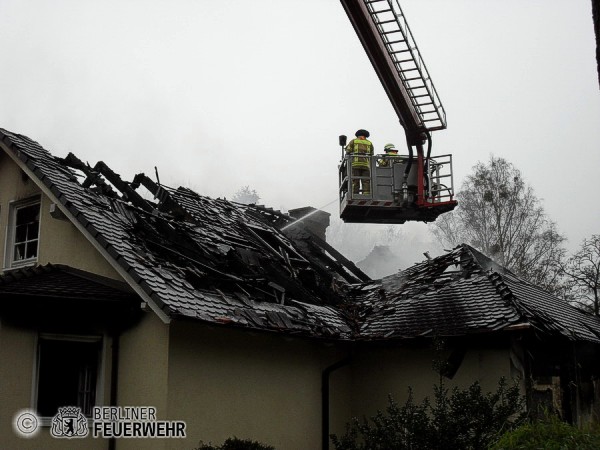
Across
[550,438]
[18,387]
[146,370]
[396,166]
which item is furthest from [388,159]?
[550,438]

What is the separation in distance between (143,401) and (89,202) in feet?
11.8

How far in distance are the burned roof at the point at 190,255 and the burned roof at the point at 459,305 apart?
2.85 ft

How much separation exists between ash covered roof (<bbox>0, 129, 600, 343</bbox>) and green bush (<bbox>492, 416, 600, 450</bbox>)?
481 centimetres

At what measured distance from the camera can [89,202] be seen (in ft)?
36.9

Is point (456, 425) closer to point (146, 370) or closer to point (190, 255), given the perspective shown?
point (146, 370)

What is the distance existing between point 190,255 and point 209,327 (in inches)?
74.4

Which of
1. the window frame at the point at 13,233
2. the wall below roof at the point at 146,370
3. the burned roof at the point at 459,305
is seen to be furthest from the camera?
the window frame at the point at 13,233

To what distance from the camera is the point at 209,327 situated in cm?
1006

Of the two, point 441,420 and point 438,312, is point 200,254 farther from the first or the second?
point 441,420

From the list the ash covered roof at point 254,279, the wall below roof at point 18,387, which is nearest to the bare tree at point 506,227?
the ash covered roof at point 254,279

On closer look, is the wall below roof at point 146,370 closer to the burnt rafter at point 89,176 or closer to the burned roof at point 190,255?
the burned roof at point 190,255

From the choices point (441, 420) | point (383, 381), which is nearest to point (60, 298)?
point (441, 420)

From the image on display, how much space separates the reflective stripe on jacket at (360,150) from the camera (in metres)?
16.2

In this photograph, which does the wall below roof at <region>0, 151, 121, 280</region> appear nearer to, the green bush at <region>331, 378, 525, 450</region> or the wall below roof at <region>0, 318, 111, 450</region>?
the wall below roof at <region>0, 318, 111, 450</region>
